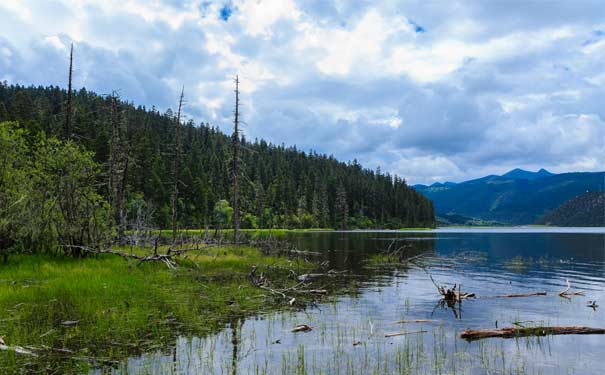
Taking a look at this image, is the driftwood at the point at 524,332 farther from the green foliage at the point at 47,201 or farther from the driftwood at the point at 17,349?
the green foliage at the point at 47,201

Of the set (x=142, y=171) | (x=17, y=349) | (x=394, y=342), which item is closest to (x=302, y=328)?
(x=394, y=342)

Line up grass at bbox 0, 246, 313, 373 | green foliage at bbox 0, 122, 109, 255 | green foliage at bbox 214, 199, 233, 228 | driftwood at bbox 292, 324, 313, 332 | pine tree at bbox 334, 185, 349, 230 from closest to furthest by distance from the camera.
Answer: grass at bbox 0, 246, 313, 373
driftwood at bbox 292, 324, 313, 332
green foliage at bbox 0, 122, 109, 255
green foliage at bbox 214, 199, 233, 228
pine tree at bbox 334, 185, 349, 230

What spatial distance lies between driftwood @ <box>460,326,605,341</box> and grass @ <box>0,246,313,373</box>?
32.1ft

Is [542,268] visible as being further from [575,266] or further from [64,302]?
[64,302]

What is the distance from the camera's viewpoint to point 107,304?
66.5 ft

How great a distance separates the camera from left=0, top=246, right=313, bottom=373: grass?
14812 millimetres

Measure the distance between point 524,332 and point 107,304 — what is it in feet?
58.3

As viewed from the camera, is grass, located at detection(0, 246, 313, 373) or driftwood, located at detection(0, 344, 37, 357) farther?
grass, located at detection(0, 246, 313, 373)

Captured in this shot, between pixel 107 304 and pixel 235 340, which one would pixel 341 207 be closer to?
pixel 107 304

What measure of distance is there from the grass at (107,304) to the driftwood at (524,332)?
9.78 m

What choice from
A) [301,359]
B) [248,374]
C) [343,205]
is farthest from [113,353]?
[343,205]

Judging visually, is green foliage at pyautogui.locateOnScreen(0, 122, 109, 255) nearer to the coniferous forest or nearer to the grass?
the grass

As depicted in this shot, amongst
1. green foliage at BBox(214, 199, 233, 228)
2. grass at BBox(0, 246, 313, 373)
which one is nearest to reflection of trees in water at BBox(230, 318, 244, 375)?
grass at BBox(0, 246, 313, 373)

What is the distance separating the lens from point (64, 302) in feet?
66.6
